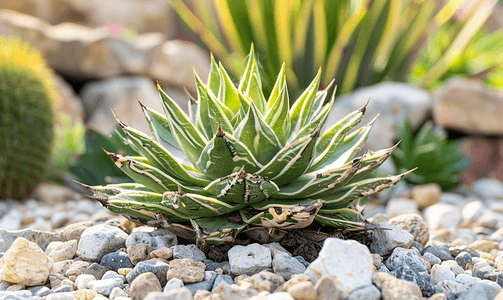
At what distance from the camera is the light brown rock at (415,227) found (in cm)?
173

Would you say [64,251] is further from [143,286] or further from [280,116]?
[280,116]

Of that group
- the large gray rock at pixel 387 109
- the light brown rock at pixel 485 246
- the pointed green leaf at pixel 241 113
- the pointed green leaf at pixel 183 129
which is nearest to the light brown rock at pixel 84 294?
the pointed green leaf at pixel 183 129

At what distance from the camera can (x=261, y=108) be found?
164 centimetres

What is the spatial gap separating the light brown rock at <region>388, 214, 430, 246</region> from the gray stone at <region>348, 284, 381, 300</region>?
2.35 ft

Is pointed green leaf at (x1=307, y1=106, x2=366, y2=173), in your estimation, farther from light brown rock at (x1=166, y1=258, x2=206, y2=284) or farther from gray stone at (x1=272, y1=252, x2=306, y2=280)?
light brown rock at (x1=166, y1=258, x2=206, y2=284)

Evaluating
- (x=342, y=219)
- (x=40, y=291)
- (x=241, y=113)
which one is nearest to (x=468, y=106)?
(x=342, y=219)

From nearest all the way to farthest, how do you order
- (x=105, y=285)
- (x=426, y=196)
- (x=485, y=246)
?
(x=105, y=285) → (x=485, y=246) → (x=426, y=196)

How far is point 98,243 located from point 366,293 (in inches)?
38.4

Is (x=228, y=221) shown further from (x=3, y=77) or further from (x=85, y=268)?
(x=3, y=77)

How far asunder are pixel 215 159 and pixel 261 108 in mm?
395

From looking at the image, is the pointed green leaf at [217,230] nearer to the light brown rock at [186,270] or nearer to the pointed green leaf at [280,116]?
the light brown rock at [186,270]

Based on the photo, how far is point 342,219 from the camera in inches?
56.8

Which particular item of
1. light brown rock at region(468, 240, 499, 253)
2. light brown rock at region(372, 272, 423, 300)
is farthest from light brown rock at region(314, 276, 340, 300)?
light brown rock at region(468, 240, 499, 253)

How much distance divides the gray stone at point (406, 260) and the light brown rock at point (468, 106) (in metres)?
2.67
